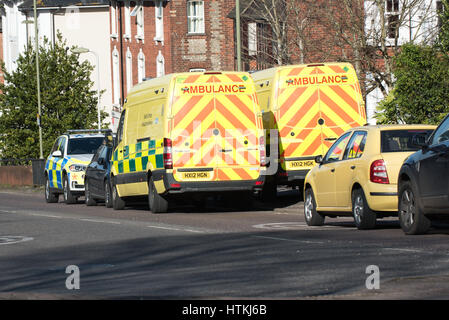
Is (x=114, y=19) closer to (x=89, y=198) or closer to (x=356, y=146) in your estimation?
(x=89, y=198)

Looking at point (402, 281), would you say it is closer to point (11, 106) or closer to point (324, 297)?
point (324, 297)

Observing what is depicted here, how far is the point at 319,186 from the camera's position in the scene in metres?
16.9

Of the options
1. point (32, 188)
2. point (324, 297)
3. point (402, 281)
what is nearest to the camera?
point (324, 297)

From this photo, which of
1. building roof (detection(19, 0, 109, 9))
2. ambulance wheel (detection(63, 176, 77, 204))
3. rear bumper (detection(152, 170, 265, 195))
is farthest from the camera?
building roof (detection(19, 0, 109, 9))

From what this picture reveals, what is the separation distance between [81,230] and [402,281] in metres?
8.66

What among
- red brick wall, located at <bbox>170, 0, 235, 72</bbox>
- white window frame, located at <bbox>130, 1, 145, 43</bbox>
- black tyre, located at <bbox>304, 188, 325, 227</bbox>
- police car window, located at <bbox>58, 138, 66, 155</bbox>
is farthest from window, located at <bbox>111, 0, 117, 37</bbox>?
black tyre, located at <bbox>304, 188, 325, 227</bbox>

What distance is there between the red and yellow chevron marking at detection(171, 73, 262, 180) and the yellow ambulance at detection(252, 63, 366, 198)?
1463mm

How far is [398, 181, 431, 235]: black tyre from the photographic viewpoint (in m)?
13.7

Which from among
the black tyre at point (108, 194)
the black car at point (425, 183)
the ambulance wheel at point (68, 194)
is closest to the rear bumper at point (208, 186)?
the black tyre at point (108, 194)

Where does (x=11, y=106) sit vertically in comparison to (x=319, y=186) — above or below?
above

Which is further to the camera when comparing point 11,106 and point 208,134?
point 11,106

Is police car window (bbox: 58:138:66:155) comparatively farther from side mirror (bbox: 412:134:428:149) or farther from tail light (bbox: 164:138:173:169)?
side mirror (bbox: 412:134:428:149)

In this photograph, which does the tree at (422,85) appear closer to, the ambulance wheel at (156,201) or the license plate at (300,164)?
the license plate at (300,164)

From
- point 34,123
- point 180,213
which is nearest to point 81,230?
point 180,213
